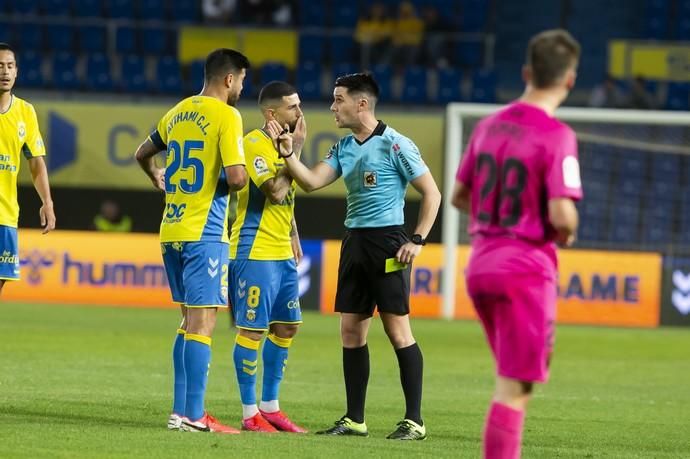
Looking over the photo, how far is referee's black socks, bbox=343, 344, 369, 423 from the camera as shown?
8211 mm

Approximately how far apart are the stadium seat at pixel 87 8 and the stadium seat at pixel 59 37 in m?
0.70

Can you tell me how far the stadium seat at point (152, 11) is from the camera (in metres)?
26.2

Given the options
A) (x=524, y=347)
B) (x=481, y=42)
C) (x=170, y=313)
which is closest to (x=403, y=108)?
(x=481, y=42)

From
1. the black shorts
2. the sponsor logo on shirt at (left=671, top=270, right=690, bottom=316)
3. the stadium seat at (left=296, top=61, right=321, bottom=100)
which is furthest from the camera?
the stadium seat at (left=296, top=61, right=321, bottom=100)

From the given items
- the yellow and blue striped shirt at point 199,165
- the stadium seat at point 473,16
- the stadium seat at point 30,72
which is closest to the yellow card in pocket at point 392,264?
the yellow and blue striped shirt at point 199,165

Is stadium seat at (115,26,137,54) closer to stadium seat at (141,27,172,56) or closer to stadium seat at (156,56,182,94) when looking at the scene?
stadium seat at (141,27,172,56)

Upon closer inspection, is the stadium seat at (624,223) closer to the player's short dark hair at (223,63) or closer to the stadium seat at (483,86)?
the stadium seat at (483,86)

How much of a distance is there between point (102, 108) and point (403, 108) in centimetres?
522

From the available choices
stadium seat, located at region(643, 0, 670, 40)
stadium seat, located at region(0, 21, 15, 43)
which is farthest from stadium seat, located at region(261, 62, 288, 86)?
stadium seat, located at region(643, 0, 670, 40)

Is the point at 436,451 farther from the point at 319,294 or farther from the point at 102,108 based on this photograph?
the point at 102,108

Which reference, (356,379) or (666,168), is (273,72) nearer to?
(666,168)

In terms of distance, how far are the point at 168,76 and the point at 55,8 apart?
128 inches

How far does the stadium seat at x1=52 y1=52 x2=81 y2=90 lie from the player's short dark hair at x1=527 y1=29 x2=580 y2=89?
19989 millimetres

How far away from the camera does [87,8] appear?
2636 centimetres
